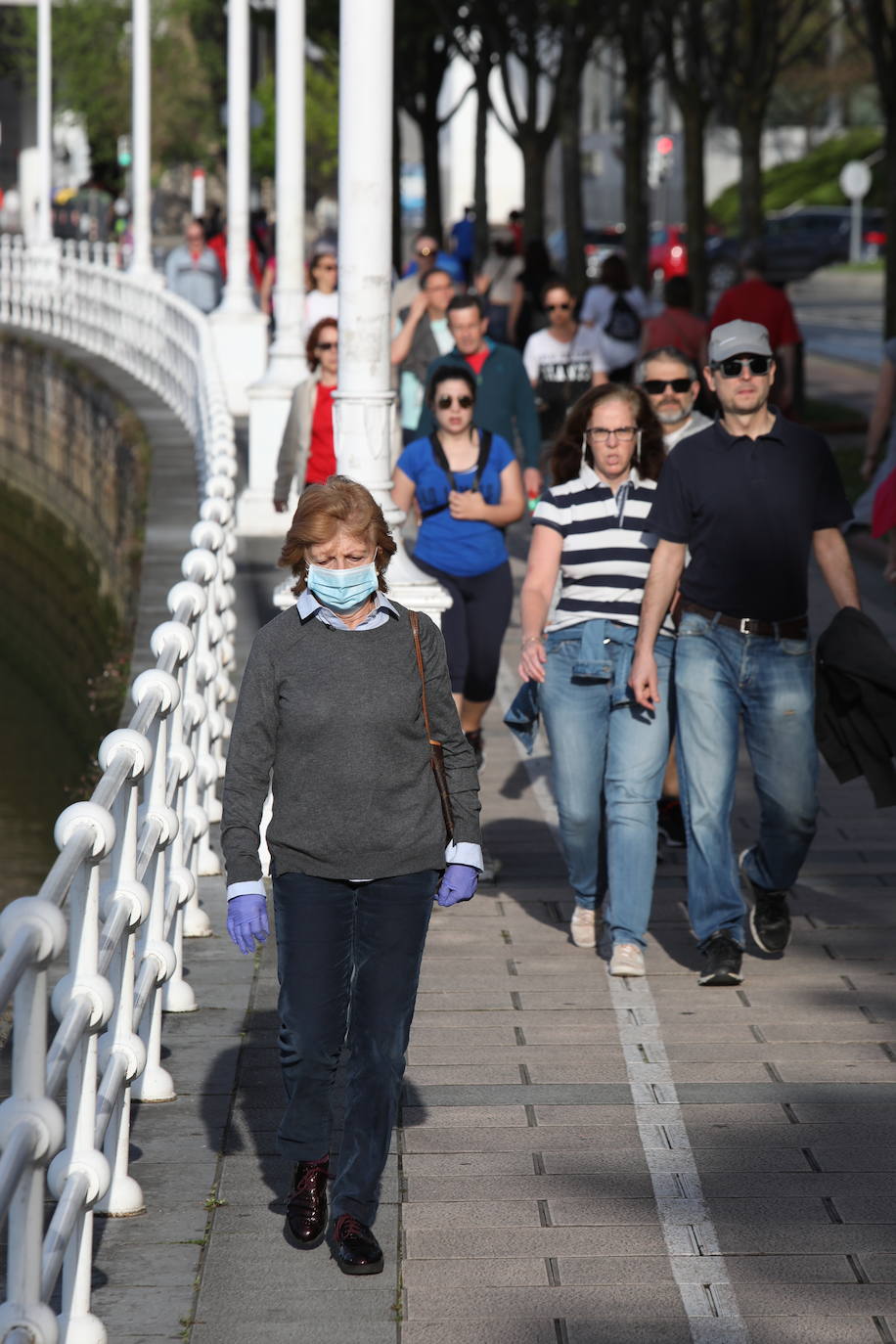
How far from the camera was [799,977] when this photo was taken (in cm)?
663

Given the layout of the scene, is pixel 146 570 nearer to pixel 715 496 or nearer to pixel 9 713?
pixel 715 496

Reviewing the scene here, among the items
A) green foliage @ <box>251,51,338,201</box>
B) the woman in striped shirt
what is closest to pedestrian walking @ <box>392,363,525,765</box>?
the woman in striped shirt

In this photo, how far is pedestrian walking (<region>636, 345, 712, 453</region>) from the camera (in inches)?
300

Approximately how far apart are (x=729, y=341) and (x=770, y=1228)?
2.64 meters

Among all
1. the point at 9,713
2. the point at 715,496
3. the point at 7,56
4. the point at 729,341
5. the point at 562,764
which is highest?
the point at 7,56

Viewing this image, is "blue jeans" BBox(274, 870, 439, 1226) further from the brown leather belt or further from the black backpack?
the black backpack

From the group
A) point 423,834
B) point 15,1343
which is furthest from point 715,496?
point 15,1343

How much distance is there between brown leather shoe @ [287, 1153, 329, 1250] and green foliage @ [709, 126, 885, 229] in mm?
70399

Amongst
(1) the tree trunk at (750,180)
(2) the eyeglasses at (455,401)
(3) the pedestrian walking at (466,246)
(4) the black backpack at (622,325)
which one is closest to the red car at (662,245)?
(3) the pedestrian walking at (466,246)

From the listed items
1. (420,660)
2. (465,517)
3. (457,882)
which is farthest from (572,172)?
(457,882)

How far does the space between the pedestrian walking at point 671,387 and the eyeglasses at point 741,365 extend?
1126 mm

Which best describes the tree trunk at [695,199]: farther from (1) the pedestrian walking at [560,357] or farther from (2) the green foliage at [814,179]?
(2) the green foliage at [814,179]

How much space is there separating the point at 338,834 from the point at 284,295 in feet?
40.9

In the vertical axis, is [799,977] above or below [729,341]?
below
